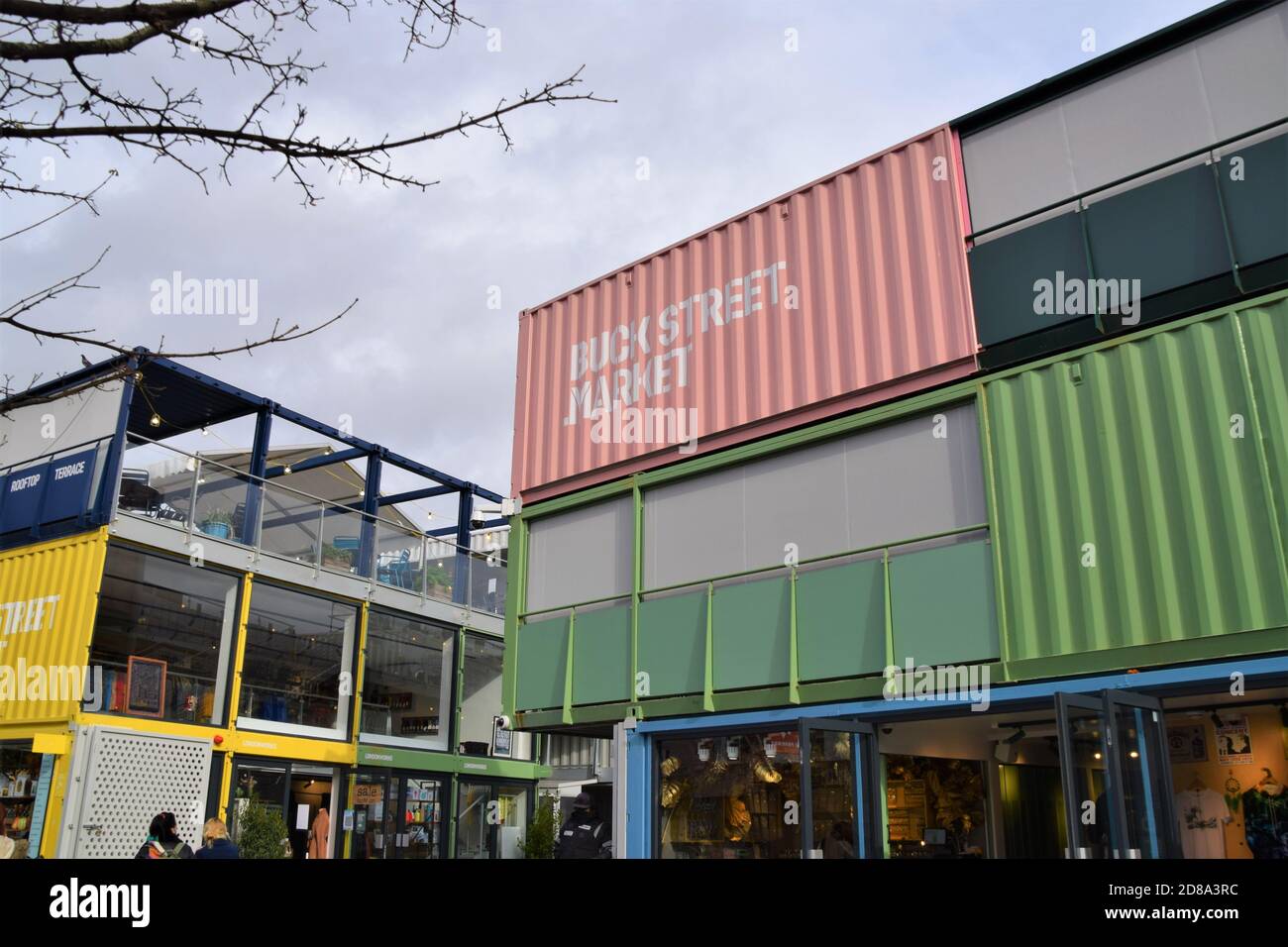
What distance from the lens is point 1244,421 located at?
827 cm

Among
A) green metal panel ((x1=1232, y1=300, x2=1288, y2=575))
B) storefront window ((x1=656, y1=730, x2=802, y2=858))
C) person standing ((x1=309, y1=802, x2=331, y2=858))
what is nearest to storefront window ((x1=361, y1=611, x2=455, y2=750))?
person standing ((x1=309, y1=802, x2=331, y2=858))

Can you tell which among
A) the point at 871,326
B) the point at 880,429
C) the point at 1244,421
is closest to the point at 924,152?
the point at 871,326

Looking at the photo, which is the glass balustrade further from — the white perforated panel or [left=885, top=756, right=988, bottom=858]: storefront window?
[left=885, top=756, right=988, bottom=858]: storefront window

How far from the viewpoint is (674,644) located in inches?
466

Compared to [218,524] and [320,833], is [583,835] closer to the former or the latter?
[320,833]

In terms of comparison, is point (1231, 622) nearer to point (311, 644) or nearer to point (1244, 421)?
point (1244, 421)

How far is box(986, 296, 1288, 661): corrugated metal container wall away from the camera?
809 centimetres

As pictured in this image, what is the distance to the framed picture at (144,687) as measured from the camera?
15.8 metres

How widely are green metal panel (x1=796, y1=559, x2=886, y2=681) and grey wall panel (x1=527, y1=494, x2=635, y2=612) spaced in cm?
275

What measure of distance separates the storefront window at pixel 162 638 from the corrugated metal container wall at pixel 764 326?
680 centimetres

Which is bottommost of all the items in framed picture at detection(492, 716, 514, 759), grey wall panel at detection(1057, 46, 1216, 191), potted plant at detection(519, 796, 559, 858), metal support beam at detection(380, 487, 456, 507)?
potted plant at detection(519, 796, 559, 858)

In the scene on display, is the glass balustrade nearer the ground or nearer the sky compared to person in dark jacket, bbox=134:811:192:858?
nearer the sky

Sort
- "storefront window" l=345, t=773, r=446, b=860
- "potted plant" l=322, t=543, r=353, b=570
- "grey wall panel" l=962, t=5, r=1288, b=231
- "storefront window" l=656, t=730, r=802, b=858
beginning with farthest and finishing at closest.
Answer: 1. "potted plant" l=322, t=543, r=353, b=570
2. "storefront window" l=345, t=773, r=446, b=860
3. "storefront window" l=656, t=730, r=802, b=858
4. "grey wall panel" l=962, t=5, r=1288, b=231

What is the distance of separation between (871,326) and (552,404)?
4.97 metres
